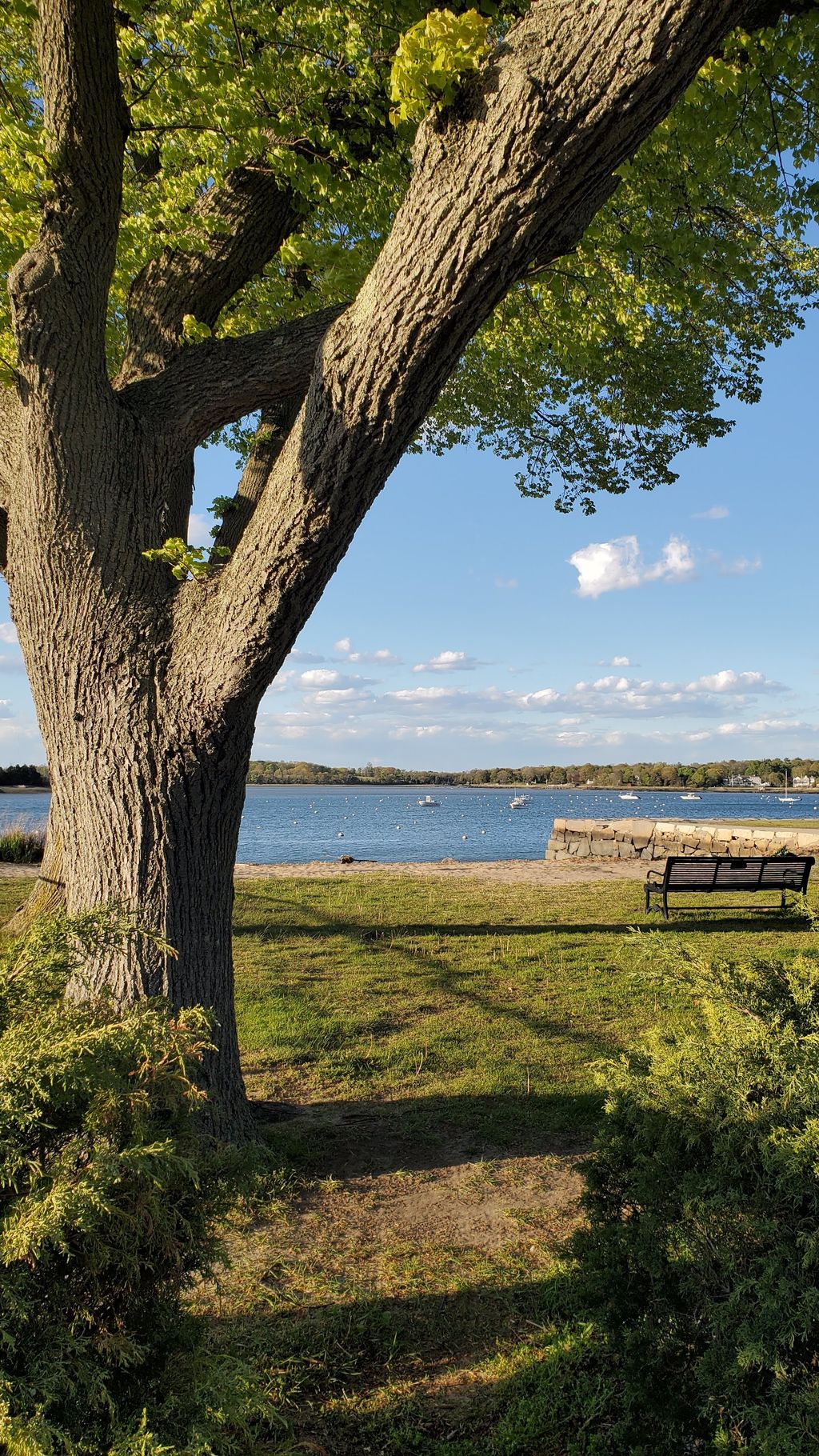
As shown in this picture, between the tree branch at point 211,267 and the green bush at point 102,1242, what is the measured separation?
427cm

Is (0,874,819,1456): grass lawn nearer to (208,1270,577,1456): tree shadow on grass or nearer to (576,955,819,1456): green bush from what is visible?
(208,1270,577,1456): tree shadow on grass

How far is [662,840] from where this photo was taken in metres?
18.8

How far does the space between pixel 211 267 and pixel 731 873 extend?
9.26 metres

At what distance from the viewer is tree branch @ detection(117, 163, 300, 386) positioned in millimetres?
5031

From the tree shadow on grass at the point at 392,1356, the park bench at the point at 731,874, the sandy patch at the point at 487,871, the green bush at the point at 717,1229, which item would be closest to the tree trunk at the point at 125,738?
the tree shadow on grass at the point at 392,1356

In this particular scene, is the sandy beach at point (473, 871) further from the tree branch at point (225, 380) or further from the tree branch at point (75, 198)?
the tree branch at point (75, 198)

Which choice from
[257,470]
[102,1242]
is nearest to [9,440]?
[257,470]

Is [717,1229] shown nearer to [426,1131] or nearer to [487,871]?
[426,1131]

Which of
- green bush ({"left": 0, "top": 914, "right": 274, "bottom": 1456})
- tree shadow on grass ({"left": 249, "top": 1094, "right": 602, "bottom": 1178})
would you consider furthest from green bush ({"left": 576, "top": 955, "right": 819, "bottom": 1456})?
tree shadow on grass ({"left": 249, "top": 1094, "right": 602, "bottom": 1178})

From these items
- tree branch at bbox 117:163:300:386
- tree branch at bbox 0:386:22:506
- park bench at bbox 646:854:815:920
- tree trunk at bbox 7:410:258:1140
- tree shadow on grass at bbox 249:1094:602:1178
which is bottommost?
tree shadow on grass at bbox 249:1094:602:1178

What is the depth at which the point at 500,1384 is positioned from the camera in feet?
8.82

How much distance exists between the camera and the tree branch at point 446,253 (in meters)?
2.57

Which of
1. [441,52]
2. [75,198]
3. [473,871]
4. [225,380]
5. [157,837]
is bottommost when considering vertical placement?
[473,871]

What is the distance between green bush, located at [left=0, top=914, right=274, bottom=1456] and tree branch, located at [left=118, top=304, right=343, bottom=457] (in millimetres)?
3410
